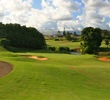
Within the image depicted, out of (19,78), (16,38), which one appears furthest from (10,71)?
(16,38)

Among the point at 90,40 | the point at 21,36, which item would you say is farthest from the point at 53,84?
the point at 21,36

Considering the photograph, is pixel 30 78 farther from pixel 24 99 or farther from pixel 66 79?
pixel 24 99

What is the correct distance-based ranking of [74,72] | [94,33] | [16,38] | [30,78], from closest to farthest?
1. [30,78]
2. [74,72]
3. [94,33]
4. [16,38]

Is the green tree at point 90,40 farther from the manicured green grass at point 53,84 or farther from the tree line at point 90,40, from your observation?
the manicured green grass at point 53,84

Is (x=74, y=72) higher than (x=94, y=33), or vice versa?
(x=94, y=33)

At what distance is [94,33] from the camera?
87.6m

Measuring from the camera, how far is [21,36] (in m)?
105

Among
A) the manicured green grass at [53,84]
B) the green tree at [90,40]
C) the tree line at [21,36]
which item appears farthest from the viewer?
the tree line at [21,36]

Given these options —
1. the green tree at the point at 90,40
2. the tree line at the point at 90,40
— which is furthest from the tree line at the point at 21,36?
the green tree at the point at 90,40

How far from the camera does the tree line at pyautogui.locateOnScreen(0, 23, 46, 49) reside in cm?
10325

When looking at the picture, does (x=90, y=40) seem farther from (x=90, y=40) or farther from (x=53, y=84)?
(x=53, y=84)

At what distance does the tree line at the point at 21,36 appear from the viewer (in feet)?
339

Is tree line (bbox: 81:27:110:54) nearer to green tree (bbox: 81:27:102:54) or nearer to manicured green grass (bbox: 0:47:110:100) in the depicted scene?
green tree (bbox: 81:27:102:54)

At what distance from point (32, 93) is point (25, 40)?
8429cm
